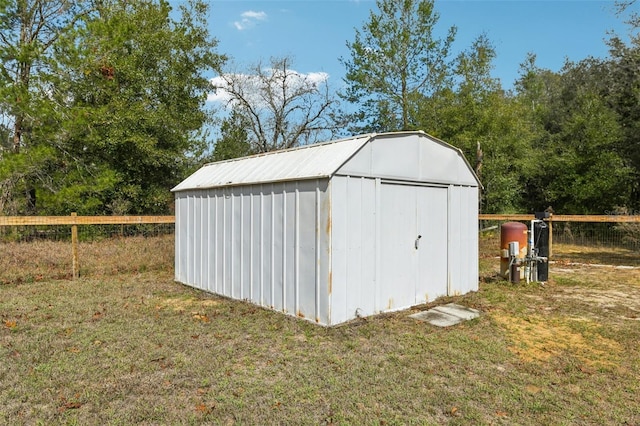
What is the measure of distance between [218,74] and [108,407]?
18.9 m

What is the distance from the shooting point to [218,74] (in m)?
19.5

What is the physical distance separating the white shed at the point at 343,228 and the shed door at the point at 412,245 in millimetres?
15

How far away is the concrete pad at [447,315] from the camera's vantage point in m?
5.04

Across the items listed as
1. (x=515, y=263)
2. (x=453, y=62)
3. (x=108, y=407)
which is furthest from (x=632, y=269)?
(x=453, y=62)

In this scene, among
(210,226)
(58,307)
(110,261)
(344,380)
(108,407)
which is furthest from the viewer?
(110,261)

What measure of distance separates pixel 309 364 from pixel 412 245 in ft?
9.02

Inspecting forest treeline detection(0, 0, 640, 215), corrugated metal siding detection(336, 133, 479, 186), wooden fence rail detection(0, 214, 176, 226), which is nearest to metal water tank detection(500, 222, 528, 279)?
corrugated metal siding detection(336, 133, 479, 186)

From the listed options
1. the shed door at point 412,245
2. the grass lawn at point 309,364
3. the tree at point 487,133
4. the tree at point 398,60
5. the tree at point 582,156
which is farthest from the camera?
the tree at point 398,60

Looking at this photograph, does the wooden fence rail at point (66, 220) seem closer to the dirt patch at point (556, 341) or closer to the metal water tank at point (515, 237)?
the metal water tank at point (515, 237)

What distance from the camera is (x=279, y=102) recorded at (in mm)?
20547

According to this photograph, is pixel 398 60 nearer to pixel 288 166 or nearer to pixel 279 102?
pixel 279 102

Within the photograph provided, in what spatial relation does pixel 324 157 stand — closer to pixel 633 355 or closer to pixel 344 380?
pixel 344 380

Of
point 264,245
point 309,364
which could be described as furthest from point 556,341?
point 264,245

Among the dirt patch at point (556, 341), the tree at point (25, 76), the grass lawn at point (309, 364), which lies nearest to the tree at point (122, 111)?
the tree at point (25, 76)
